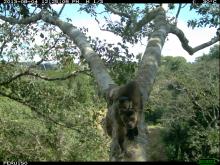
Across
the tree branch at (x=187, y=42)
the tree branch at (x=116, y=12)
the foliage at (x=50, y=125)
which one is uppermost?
the tree branch at (x=116, y=12)

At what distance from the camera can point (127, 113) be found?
3.22m

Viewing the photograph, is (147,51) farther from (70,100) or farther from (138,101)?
(70,100)

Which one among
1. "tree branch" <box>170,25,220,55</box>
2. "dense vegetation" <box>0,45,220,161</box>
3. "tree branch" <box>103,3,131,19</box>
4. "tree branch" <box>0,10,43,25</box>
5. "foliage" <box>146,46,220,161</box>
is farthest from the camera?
"foliage" <box>146,46,220,161</box>

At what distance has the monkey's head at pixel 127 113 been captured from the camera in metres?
3.21

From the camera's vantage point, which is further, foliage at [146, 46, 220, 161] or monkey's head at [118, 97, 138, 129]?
foliage at [146, 46, 220, 161]

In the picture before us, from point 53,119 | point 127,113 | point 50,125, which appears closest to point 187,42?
point 127,113

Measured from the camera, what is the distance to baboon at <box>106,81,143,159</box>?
10.5 feet

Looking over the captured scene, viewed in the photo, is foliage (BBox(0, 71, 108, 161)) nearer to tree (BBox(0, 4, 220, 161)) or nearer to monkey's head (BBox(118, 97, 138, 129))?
tree (BBox(0, 4, 220, 161))

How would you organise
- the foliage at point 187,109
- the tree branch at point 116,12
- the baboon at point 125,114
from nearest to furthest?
the baboon at point 125,114
the tree branch at point 116,12
the foliage at point 187,109

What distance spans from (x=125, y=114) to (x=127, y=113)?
18 millimetres

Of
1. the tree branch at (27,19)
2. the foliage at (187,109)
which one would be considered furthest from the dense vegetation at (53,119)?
the foliage at (187,109)

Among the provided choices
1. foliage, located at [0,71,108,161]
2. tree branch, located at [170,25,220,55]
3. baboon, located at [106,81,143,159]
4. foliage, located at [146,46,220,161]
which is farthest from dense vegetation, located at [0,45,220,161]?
foliage, located at [146,46,220,161]

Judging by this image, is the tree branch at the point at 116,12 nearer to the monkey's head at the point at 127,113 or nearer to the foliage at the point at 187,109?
the monkey's head at the point at 127,113

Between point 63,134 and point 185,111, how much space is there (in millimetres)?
11242
